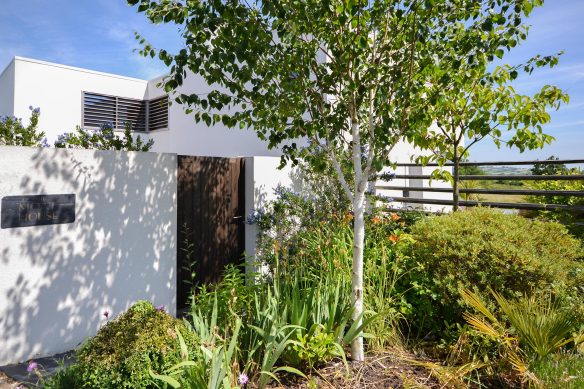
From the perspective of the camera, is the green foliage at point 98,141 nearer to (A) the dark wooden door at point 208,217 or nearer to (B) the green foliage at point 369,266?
(A) the dark wooden door at point 208,217

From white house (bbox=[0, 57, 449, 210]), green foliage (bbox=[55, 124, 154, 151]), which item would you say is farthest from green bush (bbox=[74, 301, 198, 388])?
white house (bbox=[0, 57, 449, 210])

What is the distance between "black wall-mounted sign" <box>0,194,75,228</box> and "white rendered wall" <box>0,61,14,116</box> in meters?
9.00

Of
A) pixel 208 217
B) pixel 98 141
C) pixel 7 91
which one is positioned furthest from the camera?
pixel 7 91

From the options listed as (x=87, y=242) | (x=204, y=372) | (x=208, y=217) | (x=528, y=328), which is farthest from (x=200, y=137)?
(x=528, y=328)

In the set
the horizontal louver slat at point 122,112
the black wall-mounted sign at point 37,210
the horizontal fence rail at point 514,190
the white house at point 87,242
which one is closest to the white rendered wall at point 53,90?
the horizontal louver slat at point 122,112

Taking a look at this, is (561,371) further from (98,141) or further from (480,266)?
(98,141)

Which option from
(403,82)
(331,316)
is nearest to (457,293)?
(331,316)

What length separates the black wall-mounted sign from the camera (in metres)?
3.80

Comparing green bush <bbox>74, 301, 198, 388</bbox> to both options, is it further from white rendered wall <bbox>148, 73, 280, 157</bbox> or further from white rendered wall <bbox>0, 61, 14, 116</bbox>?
white rendered wall <bbox>0, 61, 14, 116</bbox>

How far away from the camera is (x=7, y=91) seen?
11.5 metres

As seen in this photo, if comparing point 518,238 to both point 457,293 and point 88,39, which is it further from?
point 88,39

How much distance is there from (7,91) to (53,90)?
139 centimetres

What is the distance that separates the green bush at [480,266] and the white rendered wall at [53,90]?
1058 centimetres

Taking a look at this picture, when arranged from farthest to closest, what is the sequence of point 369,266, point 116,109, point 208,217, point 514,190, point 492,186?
1. point 116,109
2. point 492,186
3. point 514,190
4. point 208,217
5. point 369,266
